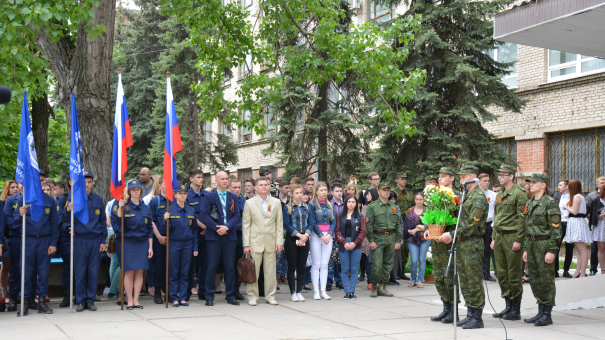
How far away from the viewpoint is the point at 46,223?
357 inches

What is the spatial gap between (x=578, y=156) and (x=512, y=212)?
32.9 ft

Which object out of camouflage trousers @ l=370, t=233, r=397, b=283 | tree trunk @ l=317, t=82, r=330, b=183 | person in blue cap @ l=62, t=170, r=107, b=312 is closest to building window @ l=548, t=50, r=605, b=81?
tree trunk @ l=317, t=82, r=330, b=183

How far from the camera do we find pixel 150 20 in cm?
3475

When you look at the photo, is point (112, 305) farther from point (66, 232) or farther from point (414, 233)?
point (414, 233)

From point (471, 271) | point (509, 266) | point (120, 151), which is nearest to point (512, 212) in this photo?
point (509, 266)

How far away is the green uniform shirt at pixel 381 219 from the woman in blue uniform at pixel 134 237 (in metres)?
3.89

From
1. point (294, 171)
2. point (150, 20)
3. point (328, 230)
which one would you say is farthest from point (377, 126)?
point (150, 20)

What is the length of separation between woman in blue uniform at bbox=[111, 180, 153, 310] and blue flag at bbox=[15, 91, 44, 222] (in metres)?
1.15

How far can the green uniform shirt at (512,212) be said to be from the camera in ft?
27.8

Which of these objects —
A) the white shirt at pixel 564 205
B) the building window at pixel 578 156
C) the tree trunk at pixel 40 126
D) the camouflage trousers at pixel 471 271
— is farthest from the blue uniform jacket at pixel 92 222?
the building window at pixel 578 156

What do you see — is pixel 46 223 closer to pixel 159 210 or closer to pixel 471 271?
pixel 159 210

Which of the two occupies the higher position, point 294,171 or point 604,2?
point 604,2

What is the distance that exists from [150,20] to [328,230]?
91.3 feet

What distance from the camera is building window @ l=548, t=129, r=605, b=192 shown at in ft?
54.5
